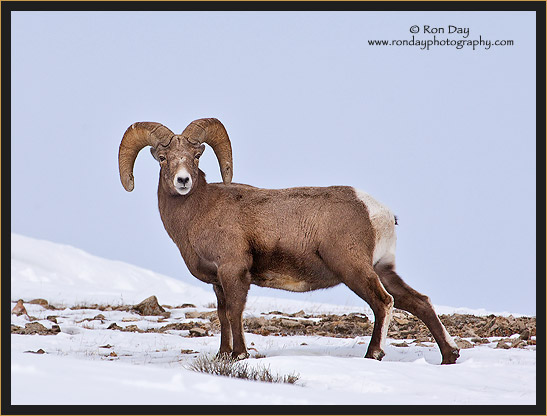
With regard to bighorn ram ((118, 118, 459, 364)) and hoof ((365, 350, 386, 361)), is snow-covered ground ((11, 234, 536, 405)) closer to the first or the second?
hoof ((365, 350, 386, 361))

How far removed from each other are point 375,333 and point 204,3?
4.00 meters

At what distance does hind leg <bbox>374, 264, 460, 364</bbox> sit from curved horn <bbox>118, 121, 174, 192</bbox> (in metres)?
3.06

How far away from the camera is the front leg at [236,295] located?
843 centimetres

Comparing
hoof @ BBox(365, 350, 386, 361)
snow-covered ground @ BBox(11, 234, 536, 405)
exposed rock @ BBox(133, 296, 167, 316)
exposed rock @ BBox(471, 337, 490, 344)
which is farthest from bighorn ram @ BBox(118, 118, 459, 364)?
exposed rock @ BBox(133, 296, 167, 316)

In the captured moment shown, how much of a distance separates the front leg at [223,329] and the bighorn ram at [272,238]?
0.04ft

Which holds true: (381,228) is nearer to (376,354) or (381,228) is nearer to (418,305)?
(418,305)

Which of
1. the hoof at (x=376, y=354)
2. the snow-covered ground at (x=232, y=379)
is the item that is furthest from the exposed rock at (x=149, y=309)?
the hoof at (x=376, y=354)

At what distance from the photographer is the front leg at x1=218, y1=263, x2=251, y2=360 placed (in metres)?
8.43

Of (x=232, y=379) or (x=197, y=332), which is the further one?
(x=197, y=332)

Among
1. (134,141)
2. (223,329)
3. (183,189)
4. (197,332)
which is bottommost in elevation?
(197,332)

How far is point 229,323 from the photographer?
896 cm

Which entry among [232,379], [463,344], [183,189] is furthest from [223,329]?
[232,379]

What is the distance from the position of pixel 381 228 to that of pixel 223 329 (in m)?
2.24

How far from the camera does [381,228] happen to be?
8.65 metres
